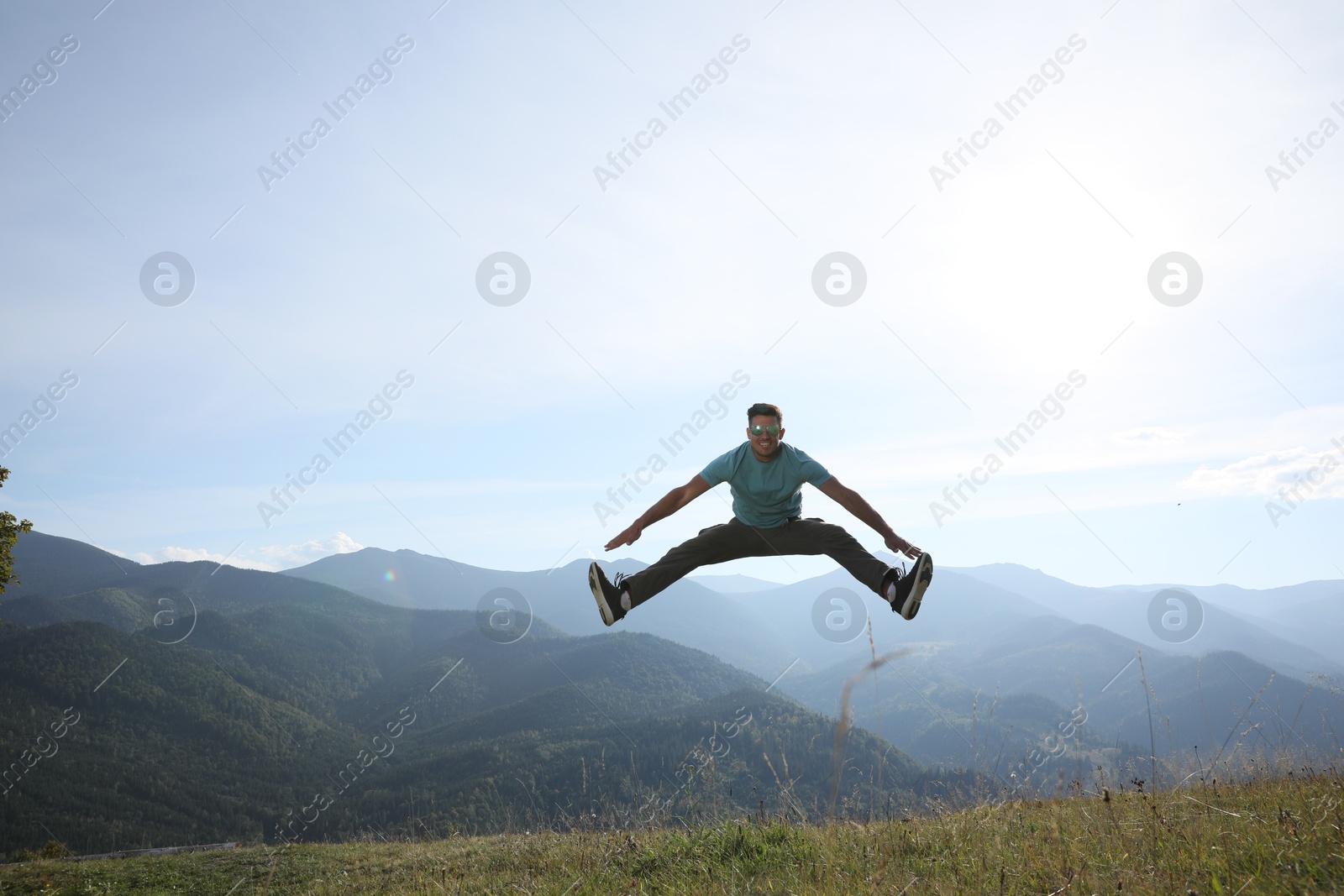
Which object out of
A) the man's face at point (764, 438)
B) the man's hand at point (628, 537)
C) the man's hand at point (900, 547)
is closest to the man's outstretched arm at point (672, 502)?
the man's hand at point (628, 537)

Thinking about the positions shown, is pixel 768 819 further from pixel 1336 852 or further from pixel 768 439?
pixel 1336 852

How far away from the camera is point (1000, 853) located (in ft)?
15.2

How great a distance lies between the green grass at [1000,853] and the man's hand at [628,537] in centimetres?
260

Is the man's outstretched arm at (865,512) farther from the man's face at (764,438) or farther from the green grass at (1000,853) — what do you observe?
the green grass at (1000,853)

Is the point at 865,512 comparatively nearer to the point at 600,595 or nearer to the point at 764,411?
the point at 764,411

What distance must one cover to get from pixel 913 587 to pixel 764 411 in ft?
7.08

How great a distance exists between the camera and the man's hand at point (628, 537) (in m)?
6.70

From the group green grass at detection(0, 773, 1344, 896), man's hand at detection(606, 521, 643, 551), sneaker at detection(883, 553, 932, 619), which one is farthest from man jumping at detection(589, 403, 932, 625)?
green grass at detection(0, 773, 1344, 896)

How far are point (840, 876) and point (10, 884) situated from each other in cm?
1887

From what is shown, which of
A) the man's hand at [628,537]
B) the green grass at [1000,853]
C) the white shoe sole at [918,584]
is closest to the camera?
the green grass at [1000,853]

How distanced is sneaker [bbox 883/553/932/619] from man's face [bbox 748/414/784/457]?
1733mm

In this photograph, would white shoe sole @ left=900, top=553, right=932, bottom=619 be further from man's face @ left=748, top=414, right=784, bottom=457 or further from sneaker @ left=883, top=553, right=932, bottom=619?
man's face @ left=748, top=414, right=784, bottom=457

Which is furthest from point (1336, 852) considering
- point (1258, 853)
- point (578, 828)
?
point (578, 828)

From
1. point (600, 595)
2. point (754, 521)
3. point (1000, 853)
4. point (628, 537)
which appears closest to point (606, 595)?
point (600, 595)
